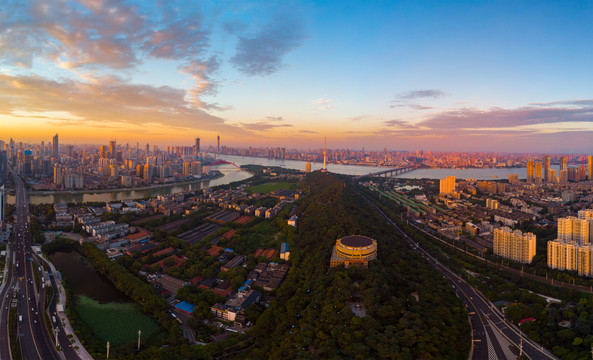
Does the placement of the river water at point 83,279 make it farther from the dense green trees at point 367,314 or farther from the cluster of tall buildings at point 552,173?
the cluster of tall buildings at point 552,173

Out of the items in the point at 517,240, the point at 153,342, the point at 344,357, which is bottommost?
the point at 153,342

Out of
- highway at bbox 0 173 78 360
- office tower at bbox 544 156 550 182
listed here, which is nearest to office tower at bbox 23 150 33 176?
highway at bbox 0 173 78 360

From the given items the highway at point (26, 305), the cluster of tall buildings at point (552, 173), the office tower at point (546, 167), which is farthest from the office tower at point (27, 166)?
the office tower at point (546, 167)

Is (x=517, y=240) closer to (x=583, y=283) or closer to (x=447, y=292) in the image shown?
(x=583, y=283)

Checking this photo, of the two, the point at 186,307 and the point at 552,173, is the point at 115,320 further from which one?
the point at 552,173

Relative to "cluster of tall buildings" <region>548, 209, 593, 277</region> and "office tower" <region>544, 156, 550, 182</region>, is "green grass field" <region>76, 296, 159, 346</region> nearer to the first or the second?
"cluster of tall buildings" <region>548, 209, 593, 277</region>

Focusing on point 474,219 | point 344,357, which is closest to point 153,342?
A: point 344,357
